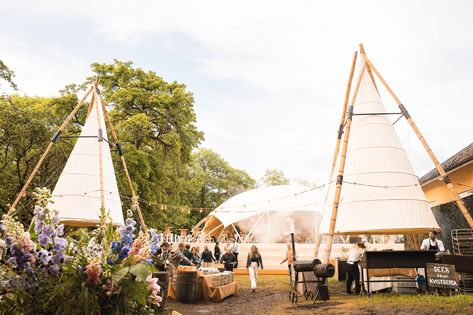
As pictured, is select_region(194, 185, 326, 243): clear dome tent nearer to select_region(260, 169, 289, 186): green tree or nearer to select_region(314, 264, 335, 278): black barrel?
select_region(314, 264, 335, 278): black barrel

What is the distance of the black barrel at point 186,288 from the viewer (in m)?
13.3

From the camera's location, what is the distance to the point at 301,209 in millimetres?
36188

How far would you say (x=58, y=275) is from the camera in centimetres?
217

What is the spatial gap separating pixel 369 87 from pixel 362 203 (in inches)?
199

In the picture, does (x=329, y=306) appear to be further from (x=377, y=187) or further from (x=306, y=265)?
(x=377, y=187)

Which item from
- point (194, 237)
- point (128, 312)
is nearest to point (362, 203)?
point (128, 312)

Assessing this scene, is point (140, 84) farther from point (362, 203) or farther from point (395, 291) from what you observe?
point (395, 291)

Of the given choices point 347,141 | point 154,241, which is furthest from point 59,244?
point 347,141

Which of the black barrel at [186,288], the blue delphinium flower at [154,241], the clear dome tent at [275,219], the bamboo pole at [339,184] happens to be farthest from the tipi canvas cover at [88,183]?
the clear dome tent at [275,219]

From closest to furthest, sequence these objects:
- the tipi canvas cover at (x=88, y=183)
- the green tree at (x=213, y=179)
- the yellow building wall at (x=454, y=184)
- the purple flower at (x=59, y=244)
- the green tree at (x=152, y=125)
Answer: the purple flower at (x=59, y=244), the tipi canvas cover at (x=88, y=183), the yellow building wall at (x=454, y=184), the green tree at (x=152, y=125), the green tree at (x=213, y=179)

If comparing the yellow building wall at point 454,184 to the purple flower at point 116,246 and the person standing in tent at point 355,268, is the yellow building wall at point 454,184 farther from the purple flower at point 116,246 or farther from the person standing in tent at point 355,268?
the purple flower at point 116,246

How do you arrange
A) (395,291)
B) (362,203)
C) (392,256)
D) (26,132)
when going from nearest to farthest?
(392,256), (395,291), (362,203), (26,132)

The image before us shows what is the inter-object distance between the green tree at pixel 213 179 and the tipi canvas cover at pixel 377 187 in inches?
1931

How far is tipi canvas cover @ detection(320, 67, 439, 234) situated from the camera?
1368cm
